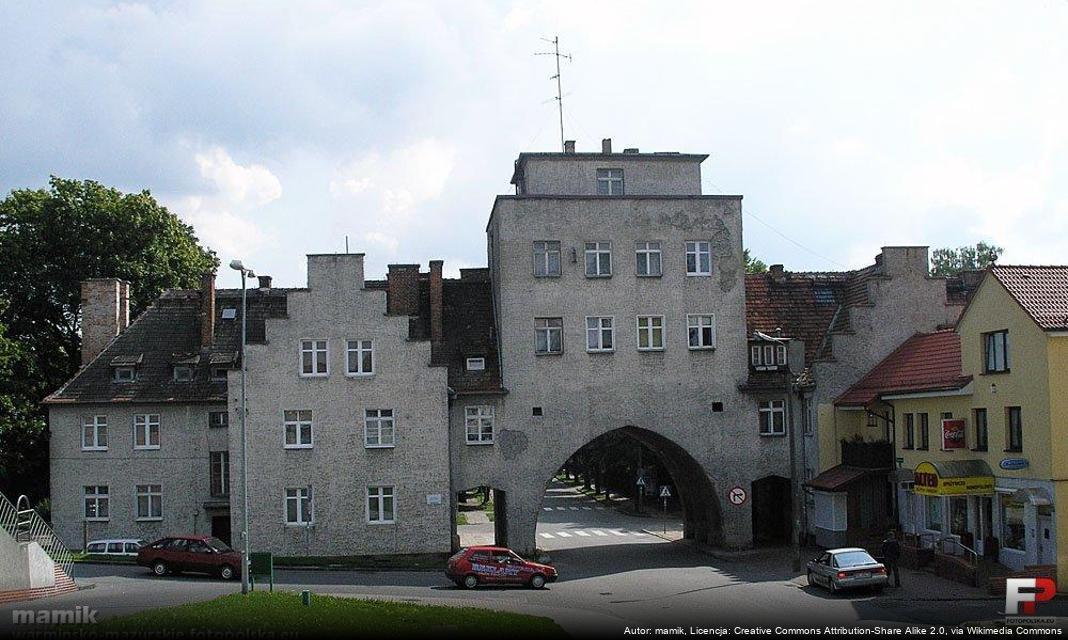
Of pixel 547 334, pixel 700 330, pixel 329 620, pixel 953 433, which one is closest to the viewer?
pixel 329 620

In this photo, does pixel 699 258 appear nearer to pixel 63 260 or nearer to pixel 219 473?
pixel 219 473

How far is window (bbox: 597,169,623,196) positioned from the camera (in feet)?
160

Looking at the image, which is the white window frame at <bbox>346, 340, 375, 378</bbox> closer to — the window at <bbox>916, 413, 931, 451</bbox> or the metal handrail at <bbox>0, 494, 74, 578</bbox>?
the metal handrail at <bbox>0, 494, 74, 578</bbox>

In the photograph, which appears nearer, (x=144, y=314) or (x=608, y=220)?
(x=608, y=220)

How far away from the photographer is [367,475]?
45.6 meters

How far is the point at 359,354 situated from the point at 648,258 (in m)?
12.0

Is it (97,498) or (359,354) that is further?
(97,498)

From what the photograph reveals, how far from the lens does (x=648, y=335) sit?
156ft

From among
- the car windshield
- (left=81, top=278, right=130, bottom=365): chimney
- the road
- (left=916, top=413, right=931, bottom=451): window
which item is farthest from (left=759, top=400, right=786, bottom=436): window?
(left=81, top=278, right=130, bottom=365): chimney

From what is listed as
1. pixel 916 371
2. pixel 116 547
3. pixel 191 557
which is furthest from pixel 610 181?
pixel 116 547

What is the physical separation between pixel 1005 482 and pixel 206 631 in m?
24.5

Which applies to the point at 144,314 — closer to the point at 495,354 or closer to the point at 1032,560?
the point at 495,354

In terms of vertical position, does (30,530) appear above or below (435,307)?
below

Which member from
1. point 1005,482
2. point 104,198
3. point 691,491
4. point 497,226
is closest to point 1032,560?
point 1005,482
